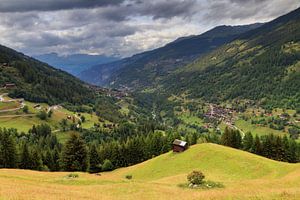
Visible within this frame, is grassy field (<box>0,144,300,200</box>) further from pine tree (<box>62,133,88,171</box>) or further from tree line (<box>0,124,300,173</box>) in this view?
tree line (<box>0,124,300,173</box>)

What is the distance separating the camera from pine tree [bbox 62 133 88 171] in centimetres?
11331

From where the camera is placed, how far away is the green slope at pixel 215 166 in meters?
76.3

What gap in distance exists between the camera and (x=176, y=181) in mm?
64000

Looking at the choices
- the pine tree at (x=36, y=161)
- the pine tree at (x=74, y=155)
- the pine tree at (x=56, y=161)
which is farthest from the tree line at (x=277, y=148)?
the pine tree at (x=36, y=161)

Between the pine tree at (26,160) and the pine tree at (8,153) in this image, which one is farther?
the pine tree at (26,160)

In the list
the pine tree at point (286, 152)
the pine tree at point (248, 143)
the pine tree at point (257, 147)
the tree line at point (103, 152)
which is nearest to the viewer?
the tree line at point (103, 152)

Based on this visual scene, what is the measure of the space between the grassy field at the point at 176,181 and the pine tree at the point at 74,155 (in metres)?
26.4

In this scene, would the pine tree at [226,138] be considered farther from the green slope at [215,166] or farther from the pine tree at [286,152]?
the green slope at [215,166]

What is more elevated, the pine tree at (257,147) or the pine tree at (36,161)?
the pine tree at (36,161)

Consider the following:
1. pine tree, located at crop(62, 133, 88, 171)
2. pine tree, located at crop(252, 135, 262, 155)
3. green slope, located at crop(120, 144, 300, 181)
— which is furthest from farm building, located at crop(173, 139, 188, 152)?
pine tree, located at crop(252, 135, 262, 155)

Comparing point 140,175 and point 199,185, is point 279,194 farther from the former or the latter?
point 140,175

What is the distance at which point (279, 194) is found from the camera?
3891 centimetres

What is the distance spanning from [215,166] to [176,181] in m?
24.4

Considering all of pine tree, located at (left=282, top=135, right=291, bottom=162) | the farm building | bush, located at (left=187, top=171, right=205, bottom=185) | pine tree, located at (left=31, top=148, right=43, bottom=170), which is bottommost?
pine tree, located at (left=282, top=135, right=291, bottom=162)
